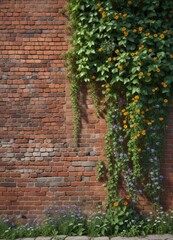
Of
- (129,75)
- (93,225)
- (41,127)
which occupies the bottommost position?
(93,225)

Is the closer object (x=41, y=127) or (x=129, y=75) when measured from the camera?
(x=129, y=75)

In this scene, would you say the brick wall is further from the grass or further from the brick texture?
the grass

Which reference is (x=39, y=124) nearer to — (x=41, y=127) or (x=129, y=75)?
(x=41, y=127)

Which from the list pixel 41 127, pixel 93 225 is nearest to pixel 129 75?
pixel 41 127

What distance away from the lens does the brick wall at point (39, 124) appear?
4.98m

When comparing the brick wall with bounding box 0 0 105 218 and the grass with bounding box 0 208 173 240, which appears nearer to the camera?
the grass with bounding box 0 208 173 240

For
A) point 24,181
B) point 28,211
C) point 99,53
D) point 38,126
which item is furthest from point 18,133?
point 99,53

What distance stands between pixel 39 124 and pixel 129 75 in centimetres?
163

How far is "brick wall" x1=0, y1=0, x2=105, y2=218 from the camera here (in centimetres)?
498

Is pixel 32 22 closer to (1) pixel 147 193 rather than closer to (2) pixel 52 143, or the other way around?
(2) pixel 52 143

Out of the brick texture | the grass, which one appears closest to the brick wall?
the brick texture

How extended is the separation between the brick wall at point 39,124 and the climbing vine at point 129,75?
226 mm

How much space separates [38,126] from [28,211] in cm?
137

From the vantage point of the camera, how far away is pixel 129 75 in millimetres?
4781
